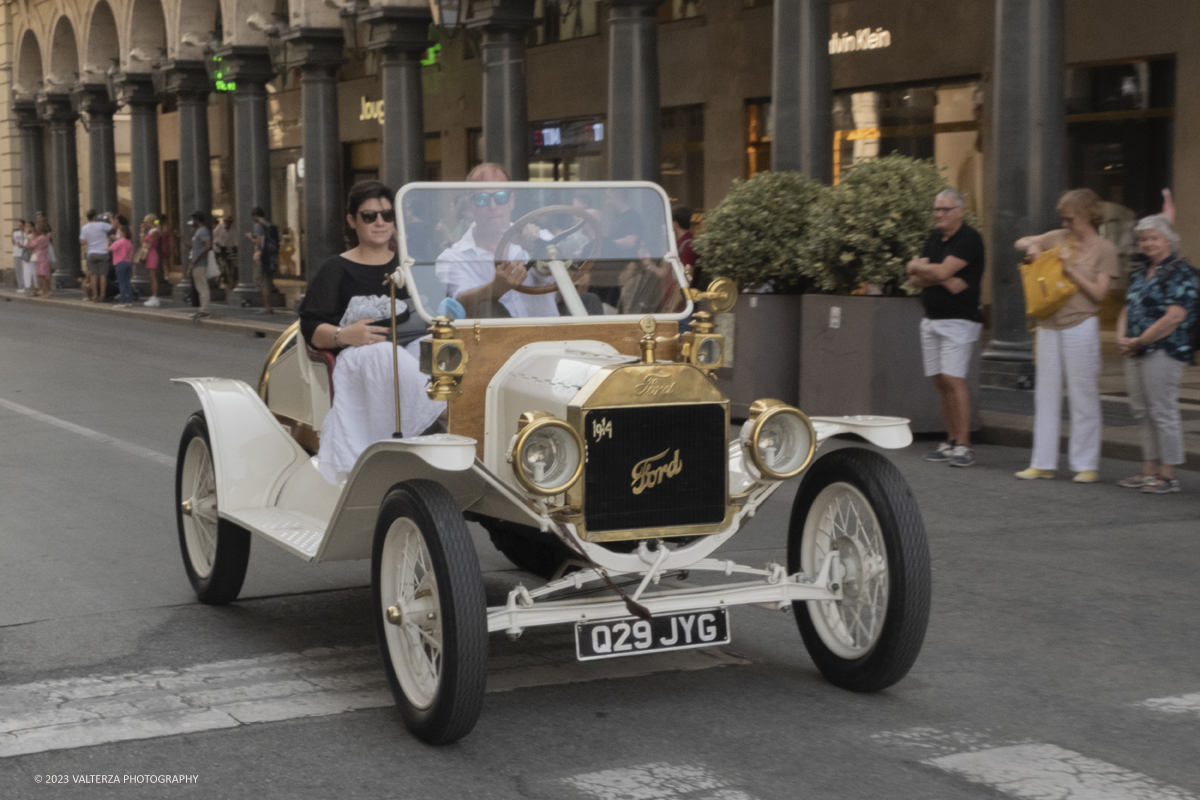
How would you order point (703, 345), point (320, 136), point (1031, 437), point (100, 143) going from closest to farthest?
point (703, 345) < point (1031, 437) < point (320, 136) < point (100, 143)

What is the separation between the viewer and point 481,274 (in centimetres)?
546

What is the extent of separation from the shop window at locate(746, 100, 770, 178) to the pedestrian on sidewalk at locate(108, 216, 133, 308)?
1527 cm

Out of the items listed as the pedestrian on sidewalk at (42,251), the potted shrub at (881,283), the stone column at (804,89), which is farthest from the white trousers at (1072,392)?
the pedestrian on sidewalk at (42,251)

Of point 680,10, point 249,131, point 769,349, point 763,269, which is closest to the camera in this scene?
point 763,269

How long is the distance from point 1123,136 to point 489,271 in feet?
42.9

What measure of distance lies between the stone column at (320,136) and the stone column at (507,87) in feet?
16.8

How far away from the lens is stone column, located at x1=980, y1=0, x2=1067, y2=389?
43.8 ft

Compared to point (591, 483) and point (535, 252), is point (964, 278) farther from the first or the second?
point (591, 483)

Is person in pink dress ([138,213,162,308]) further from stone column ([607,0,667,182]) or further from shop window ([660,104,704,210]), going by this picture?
stone column ([607,0,667,182])

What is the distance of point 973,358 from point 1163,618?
481 cm

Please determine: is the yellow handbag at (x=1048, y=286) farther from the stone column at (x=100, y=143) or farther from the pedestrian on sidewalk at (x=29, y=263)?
the pedestrian on sidewalk at (x=29, y=263)

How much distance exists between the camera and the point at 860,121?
20531 mm

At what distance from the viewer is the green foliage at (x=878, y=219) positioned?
1123cm

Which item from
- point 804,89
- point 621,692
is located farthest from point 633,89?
point 621,692
